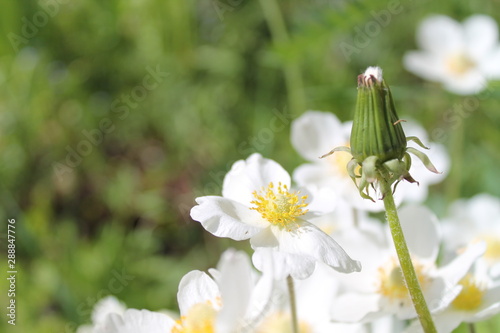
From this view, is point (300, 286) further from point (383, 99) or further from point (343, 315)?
point (383, 99)

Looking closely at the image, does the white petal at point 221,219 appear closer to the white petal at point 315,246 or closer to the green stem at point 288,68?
the white petal at point 315,246

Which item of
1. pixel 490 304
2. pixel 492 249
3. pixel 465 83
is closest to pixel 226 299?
pixel 490 304

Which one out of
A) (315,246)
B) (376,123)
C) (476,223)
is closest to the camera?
(376,123)

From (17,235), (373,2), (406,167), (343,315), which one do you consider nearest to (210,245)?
(17,235)

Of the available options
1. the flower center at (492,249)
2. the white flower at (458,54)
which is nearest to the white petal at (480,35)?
the white flower at (458,54)

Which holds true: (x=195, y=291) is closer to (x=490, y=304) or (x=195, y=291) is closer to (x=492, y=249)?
(x=490, y=304)

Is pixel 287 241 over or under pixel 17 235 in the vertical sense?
under
